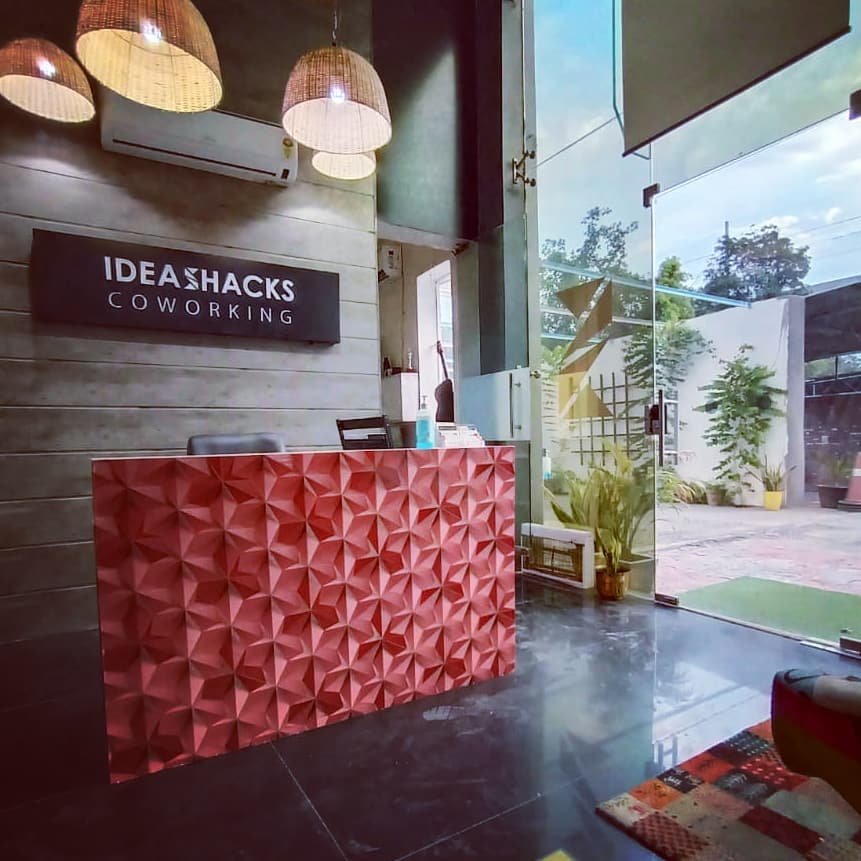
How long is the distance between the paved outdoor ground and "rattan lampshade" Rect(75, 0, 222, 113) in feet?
11.8

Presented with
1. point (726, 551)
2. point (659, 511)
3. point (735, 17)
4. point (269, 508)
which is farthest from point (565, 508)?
point (735, 17)

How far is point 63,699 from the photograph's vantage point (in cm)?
236

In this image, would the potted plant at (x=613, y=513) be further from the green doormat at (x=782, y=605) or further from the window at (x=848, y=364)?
the window at (x=848, y=364)

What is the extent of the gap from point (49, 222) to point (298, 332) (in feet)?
5.05

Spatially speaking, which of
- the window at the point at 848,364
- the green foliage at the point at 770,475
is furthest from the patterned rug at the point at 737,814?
the green foliage at the point at 770,475

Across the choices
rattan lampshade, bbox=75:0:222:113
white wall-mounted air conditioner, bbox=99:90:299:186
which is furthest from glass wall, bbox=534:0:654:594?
rattan lampshade, bbox=75:0:222:113

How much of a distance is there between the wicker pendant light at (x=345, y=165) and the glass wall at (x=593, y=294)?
1.69m

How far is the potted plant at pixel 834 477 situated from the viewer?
338cm

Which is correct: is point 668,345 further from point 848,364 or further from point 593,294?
point 848,364

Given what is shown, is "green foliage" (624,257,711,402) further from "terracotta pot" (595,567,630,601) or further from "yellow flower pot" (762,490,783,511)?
"yellow flower pot" (762,490,783,511)

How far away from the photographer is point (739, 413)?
5223 mm

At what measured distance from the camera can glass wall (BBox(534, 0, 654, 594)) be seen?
3.69 meters

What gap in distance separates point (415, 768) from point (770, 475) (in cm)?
477

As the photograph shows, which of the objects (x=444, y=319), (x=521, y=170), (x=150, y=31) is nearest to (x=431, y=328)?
(x=444, y=319)
